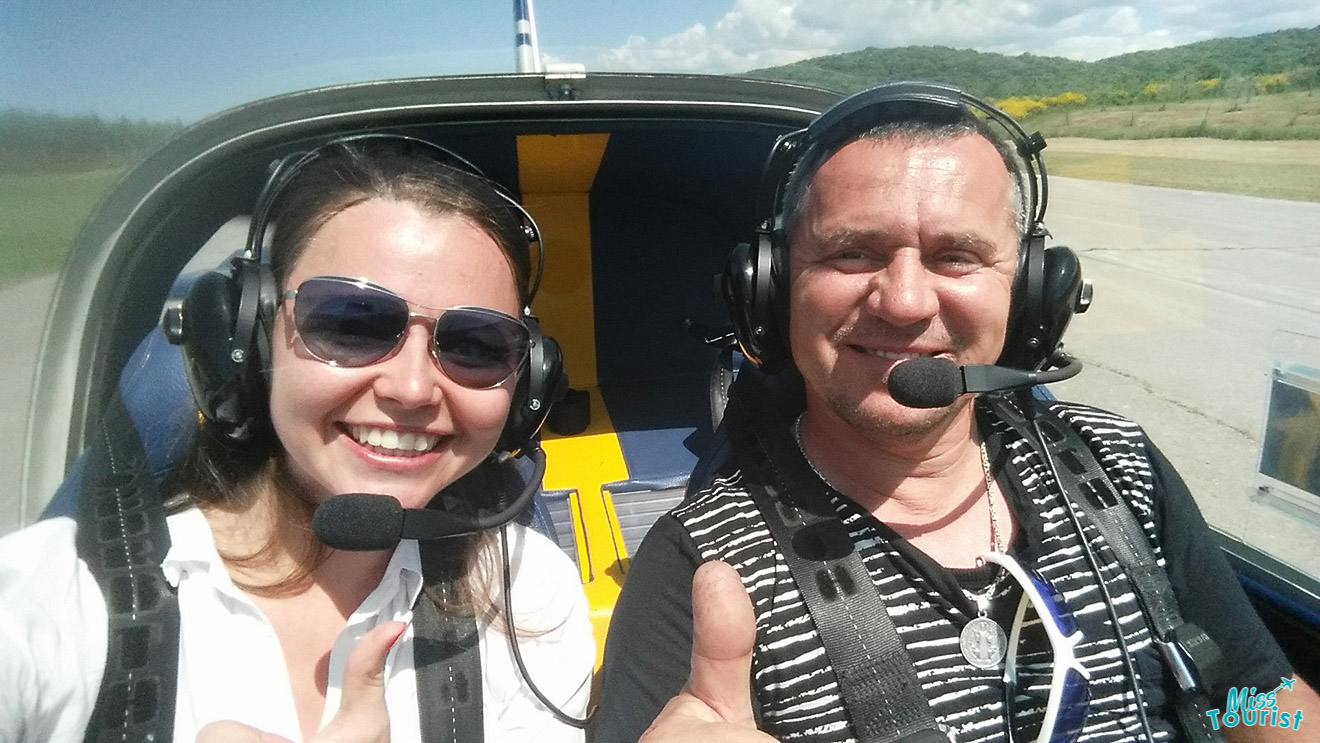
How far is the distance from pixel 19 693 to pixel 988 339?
1.45 metres

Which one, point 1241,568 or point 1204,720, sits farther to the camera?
point 1241,568

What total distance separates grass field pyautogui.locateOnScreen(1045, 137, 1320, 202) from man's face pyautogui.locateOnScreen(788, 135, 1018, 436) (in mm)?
281

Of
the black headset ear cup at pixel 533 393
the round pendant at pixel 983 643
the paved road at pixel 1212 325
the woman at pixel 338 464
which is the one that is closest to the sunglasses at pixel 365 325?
the woman at pixel 338 464

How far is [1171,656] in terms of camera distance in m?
1.22

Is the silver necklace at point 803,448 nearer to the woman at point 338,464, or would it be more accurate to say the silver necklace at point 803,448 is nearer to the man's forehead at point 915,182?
the man's forehead at point 915,182

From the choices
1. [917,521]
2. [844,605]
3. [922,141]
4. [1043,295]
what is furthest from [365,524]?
[1043,295]

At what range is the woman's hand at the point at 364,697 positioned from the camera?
0.81m

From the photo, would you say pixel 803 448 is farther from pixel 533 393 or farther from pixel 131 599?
pixel 131 599

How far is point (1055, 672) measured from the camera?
3.68 ft

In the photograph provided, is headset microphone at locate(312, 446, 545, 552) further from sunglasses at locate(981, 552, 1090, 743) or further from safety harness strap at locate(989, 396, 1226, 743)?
safety harness strap at locate(989, 396, 1226, 743)

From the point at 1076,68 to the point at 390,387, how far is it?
2.07m

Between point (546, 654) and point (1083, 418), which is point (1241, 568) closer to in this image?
point (1083, 418)

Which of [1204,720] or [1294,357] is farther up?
[1294,357]

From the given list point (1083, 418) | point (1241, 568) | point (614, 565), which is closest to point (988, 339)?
point (1083, 418)
